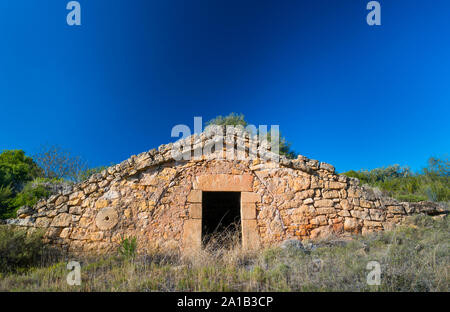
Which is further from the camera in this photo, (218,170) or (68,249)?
(218,170)

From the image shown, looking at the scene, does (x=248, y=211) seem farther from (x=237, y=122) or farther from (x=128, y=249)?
(x=237, y=122)

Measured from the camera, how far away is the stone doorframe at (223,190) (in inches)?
204

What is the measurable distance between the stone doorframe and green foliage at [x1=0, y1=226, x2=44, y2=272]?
9.31ft

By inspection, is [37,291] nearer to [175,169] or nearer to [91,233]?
[91,233]

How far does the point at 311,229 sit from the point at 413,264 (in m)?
2.10

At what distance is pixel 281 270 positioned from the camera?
343cm

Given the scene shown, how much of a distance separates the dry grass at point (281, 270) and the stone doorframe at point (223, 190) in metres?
0.37

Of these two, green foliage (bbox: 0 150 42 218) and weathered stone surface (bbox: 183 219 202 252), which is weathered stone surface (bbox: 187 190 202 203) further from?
green foliage (bbox: 0 150 42 218)

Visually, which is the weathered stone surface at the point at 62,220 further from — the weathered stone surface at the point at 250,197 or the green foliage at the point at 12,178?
the weathered stone surface at the point at 250,197

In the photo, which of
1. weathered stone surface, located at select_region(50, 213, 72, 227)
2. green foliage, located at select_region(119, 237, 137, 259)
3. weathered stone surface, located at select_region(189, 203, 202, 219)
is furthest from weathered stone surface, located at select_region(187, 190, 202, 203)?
weathered stone surface, located at select_region(50, 213, 72, 227)

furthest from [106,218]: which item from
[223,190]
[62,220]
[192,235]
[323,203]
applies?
[323,203]

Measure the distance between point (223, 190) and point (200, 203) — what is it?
61 centimetres

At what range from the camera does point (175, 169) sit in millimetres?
5660
